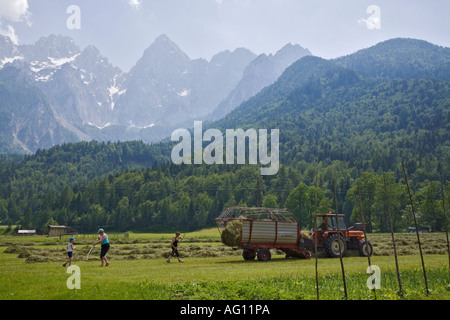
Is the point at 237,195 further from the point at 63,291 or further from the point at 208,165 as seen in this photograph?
the point at 63,291

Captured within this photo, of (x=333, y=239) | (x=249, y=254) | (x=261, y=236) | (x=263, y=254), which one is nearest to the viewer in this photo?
(x=263, y=254)

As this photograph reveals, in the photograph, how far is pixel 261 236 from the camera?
28047 mm

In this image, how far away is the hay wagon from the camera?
27.7m

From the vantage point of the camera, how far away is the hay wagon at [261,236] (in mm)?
27688

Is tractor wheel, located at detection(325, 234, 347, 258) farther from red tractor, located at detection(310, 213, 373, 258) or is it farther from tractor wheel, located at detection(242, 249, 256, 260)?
tractor wheel, located at detection(242, 249, 256, 260)

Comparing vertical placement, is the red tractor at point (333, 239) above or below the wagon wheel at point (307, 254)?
above

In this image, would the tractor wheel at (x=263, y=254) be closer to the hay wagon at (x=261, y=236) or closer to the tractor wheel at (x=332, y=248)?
the hay wagon at (x=261, y=236)

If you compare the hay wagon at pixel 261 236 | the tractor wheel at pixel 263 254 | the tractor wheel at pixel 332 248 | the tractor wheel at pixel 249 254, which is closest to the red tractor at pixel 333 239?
the tractor wheel at pixel 332 248

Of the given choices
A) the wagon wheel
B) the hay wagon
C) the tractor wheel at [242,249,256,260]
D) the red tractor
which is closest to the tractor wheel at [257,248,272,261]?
the hay wagon

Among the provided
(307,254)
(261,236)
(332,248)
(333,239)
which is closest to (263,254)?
(261,236)

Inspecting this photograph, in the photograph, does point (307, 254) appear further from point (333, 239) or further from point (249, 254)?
point (249, 254)

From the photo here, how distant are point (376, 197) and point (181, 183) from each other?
8948 centimetres

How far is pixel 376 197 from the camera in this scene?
99750 mm

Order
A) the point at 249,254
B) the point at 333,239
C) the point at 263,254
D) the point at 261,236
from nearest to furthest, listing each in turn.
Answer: the point at 263,254 < the point at 261,236 < the point at 249,254 < the point at 333,239
